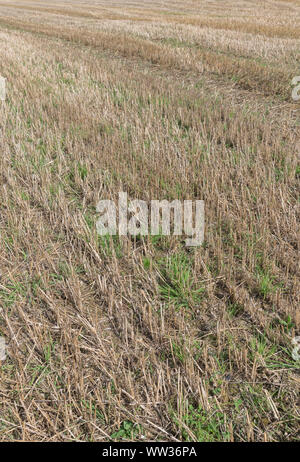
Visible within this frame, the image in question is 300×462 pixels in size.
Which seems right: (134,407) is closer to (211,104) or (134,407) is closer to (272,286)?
(272,286)

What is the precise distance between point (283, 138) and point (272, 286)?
3.35 meters

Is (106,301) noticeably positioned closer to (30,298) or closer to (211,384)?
(30,298)

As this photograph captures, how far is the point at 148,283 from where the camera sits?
2406 millimetres

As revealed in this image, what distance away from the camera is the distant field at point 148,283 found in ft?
5.41

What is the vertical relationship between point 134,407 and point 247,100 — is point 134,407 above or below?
below

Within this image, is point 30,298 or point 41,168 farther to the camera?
point 41,168

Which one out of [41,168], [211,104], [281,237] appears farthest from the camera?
[211,104]

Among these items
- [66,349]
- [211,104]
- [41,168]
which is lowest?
[66,349]

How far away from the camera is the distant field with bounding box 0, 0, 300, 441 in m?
1.65

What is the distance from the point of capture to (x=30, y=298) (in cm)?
227

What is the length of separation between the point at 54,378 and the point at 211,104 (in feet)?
18.1
